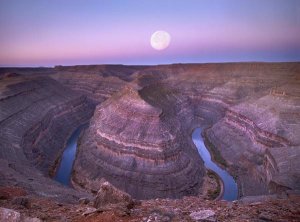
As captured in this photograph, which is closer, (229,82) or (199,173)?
(199,173)

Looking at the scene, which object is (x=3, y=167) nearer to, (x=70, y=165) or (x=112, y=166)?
(x=112, y=166)

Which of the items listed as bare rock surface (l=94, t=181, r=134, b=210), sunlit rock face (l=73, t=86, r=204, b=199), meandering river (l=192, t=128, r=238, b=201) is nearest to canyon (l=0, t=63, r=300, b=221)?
sunlit rock face (l=73, t=86, r=204, b=199)

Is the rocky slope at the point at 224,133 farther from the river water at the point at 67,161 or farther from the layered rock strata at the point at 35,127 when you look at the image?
the layered rock strata at the point at 35,127

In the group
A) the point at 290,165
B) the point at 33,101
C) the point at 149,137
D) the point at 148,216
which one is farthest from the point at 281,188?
the point at 33,101

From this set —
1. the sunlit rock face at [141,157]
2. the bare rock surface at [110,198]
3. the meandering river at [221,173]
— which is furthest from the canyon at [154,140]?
the bare rock surface at [110,198]

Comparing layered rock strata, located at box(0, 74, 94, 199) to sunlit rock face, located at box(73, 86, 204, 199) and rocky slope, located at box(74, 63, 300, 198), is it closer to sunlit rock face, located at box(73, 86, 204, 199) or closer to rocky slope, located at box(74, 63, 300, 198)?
rocky slope, located at box(74, 63, 300, 198)

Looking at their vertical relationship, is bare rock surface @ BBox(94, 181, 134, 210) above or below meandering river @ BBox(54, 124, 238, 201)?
above
